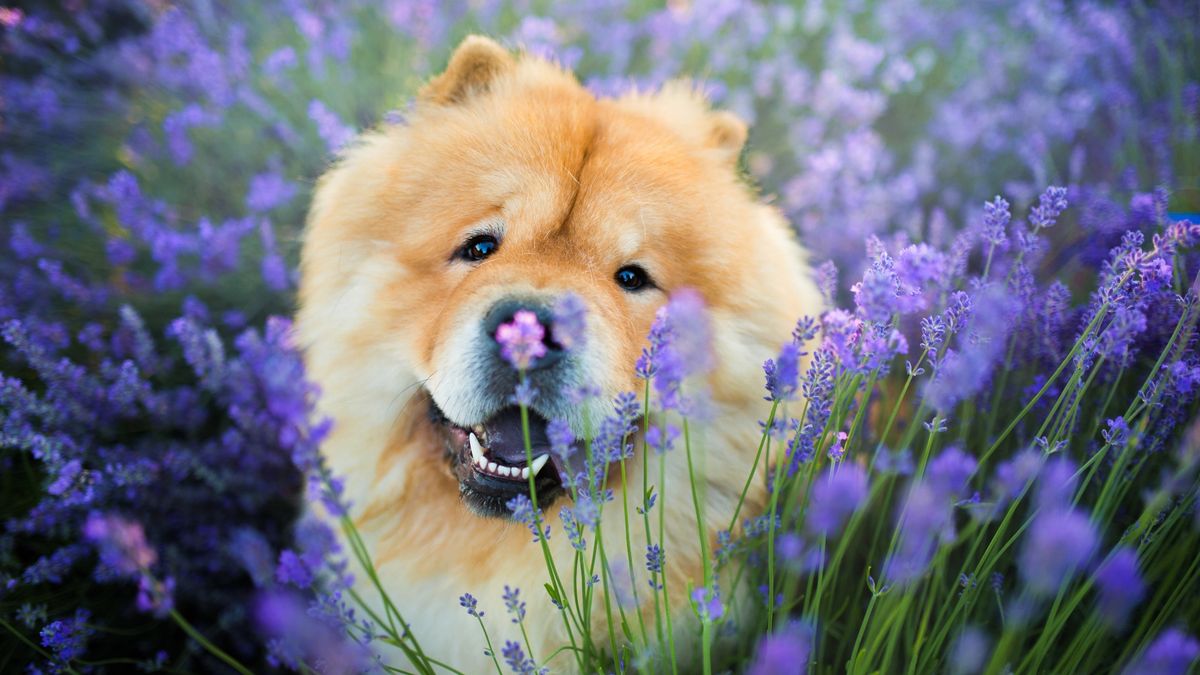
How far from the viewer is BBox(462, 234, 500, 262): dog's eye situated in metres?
1.72

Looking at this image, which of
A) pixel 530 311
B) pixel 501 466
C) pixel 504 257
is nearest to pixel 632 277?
pixel 504 257

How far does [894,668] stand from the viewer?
4.90 ft

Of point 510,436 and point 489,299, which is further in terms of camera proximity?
point 510,436

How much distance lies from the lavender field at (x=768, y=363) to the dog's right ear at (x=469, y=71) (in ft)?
0.55

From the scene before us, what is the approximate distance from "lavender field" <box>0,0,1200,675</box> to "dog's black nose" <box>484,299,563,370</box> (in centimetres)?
28

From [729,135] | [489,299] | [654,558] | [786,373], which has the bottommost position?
[654,558]

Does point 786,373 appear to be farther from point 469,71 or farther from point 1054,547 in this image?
point 469,71

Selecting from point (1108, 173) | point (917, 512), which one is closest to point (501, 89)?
point (917, 512)

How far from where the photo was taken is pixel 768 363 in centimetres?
119

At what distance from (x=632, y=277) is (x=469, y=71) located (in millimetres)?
764

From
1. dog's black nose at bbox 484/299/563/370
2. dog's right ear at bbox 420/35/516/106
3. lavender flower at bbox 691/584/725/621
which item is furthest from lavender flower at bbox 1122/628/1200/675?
dog's right ear at bbox 420/35/516/106

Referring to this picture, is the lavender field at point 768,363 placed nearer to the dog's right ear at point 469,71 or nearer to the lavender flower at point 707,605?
the lavender flower at point 707,605

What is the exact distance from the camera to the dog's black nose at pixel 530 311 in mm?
1360

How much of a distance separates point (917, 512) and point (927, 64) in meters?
3.78
